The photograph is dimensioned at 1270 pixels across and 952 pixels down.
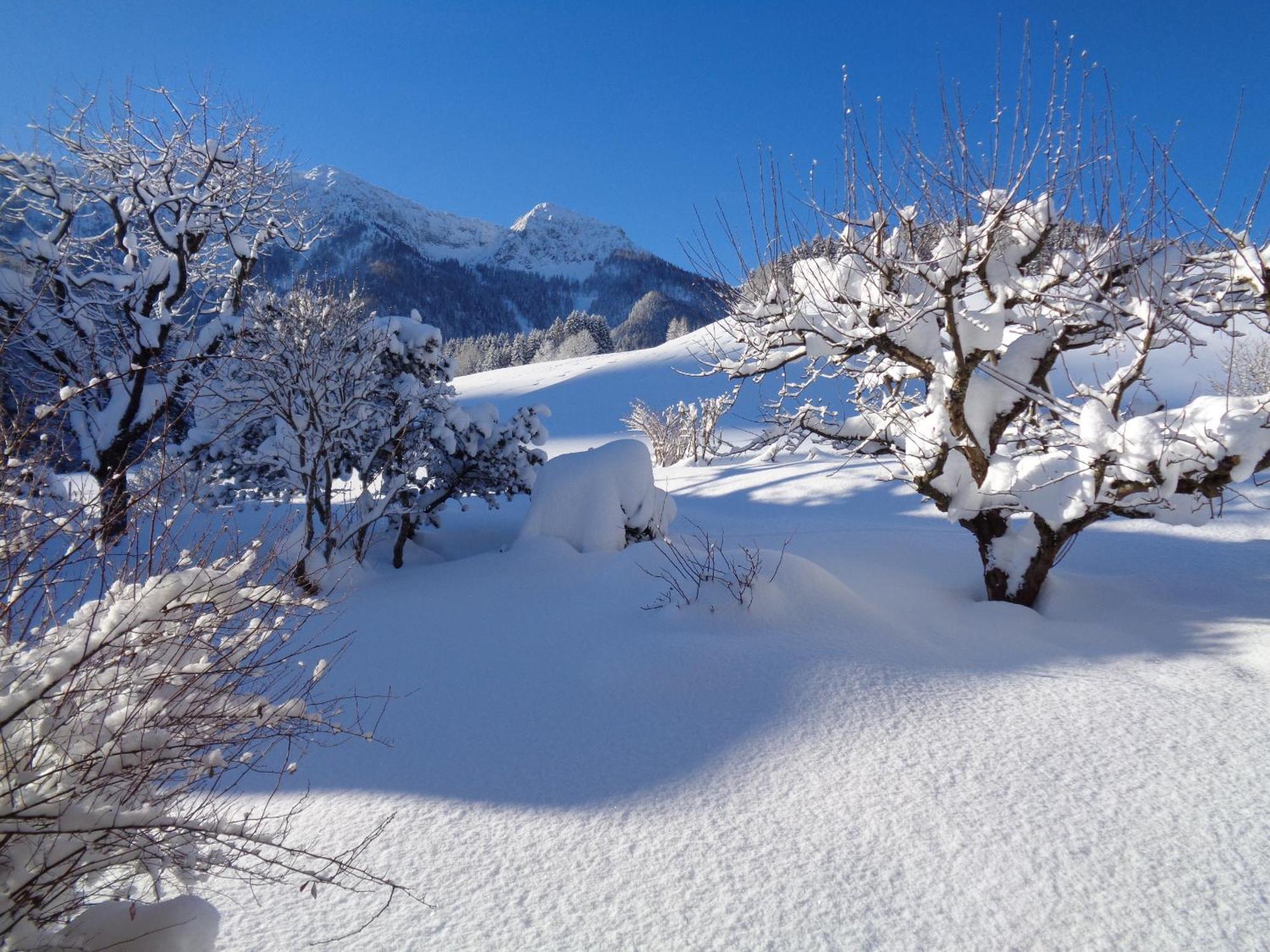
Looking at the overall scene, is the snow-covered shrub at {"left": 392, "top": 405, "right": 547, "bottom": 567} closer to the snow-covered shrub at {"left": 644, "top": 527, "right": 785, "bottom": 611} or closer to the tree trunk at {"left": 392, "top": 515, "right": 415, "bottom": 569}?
the tree trunk at {"left": 392, "top": 515, "right": 415, "bottom": 569}

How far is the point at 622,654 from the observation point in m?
4.14

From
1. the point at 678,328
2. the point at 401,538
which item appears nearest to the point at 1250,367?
the point at 401,538

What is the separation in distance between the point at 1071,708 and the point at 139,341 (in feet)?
32.2

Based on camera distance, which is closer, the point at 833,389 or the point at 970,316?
the point at 970,316

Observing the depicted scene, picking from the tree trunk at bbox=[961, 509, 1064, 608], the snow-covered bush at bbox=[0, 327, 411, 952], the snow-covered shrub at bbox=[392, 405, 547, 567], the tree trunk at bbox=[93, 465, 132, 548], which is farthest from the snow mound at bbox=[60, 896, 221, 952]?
the snow-covered shrub at bbox=[392, 405, 547, 567]

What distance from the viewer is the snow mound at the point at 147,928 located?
145 centimetres

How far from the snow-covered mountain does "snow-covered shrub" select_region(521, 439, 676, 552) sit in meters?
47.8

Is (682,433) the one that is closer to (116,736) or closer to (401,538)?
(401,538)

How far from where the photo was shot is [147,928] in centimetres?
150

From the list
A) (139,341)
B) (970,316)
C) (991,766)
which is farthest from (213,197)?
(991,766)

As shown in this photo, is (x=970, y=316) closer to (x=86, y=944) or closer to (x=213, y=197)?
(x=86, y=944)

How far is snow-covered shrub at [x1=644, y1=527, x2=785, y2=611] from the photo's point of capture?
4.79 m

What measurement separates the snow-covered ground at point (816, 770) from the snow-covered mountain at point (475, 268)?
1988 inches

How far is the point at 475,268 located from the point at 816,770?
477 feet
